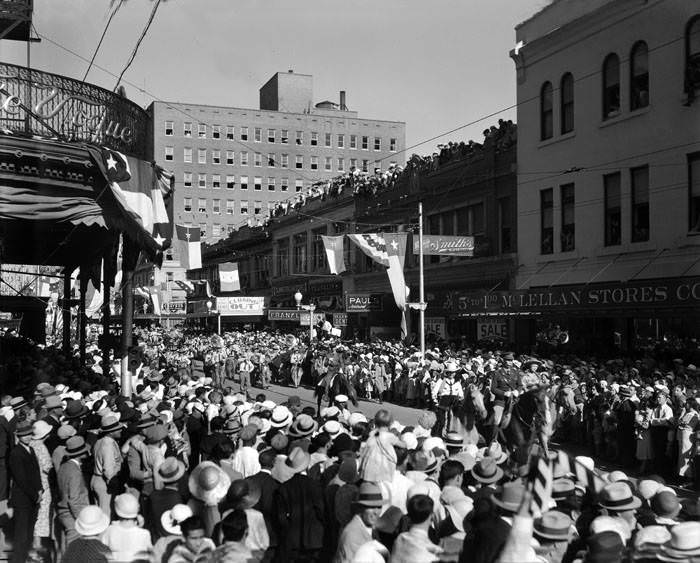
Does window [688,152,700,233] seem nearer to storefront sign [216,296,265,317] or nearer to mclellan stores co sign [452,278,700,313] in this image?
mclellan stores co sign [452,278,700,313]

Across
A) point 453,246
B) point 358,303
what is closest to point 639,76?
point 453,246

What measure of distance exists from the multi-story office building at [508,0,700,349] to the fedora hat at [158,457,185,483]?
1498 centimetres

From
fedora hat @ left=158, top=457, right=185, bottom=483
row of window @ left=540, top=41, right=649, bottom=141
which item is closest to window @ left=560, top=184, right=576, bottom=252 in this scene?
row of window @ left=540, top=41, right=649, bottom=141

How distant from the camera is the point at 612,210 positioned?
24578 millimetres

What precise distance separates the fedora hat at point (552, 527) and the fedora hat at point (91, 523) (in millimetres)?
3170

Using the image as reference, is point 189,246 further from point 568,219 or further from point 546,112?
point 546,112

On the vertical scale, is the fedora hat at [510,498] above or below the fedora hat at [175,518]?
above

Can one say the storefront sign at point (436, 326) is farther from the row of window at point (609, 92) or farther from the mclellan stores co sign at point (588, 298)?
the row of window at point (609, 92)

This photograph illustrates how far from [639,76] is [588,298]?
22.3ft

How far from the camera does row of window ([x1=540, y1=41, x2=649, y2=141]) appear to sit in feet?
Answer: 76.1

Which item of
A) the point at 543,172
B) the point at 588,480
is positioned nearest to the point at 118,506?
the point at 588,480

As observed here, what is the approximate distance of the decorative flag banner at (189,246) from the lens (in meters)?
21.3

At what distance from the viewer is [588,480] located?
5809 mm

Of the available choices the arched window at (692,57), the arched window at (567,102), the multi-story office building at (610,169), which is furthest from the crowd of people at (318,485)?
the arched window at (567,102)
